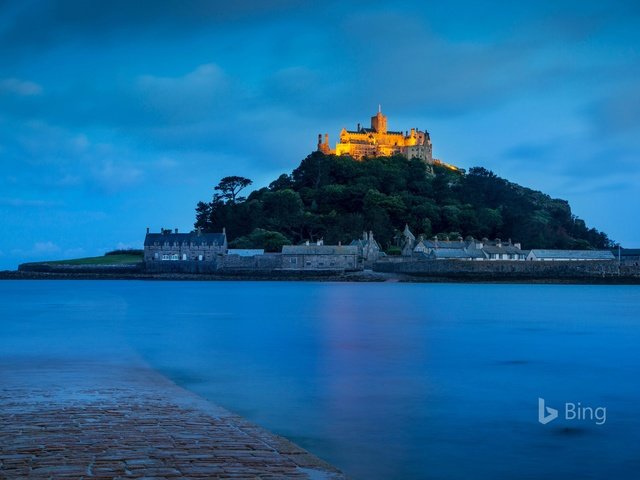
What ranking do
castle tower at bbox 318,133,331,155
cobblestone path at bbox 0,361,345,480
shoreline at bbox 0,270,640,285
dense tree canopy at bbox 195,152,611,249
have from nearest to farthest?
1. cobblestone path at bbox 0,361,345,480
2. shoreline at bbox 0,270,640,285
3. dense tree canopy at bbox 195,152,611,249
4. castle tower at bbox 318,133,331,155

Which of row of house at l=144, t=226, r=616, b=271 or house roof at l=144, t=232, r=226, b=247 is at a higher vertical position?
house roof at l=144, t=232, r=226, b=247

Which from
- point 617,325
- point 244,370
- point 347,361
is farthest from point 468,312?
point 244,370

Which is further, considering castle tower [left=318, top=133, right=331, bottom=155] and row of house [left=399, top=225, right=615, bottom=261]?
castle tower [left=318, top=133, right=331, bottom=155]

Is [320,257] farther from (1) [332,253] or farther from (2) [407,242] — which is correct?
(2) [407,242]

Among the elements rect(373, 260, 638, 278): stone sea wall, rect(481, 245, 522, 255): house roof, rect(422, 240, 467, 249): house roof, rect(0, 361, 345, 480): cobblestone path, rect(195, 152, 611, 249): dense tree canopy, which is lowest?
rect(0, 361, 345, 480): cobblestone path

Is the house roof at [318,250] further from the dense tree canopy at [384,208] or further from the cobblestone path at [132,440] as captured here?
the cobblestone path at [132,440]

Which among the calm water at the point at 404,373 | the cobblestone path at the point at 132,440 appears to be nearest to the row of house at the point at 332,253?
the calm water at the point at 404,373

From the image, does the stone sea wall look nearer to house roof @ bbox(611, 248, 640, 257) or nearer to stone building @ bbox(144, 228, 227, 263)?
house roof @ bbox(611, 248, 640, 257)

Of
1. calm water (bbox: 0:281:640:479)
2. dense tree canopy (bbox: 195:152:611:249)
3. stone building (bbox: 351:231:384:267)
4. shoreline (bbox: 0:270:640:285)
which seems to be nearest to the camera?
calm water (bbox: 0:281:640:479)

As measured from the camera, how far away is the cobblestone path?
5207 millimetres

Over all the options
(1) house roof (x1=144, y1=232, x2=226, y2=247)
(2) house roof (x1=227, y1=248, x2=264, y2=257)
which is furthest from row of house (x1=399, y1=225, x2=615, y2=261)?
(1) house roof (x1=144, y1=232, x2=226, y2=247)

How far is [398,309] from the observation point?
33.7 metres

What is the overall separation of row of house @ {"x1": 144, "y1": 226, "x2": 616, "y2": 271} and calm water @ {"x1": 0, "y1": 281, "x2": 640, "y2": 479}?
33.6 m

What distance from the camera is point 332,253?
68000mm
